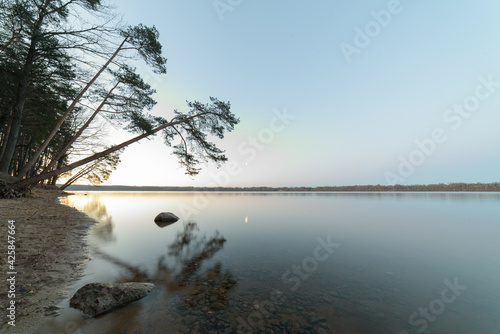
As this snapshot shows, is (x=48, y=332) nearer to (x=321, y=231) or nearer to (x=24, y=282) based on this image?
(x=24, y=282)

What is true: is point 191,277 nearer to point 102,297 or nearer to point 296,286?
point 102,297

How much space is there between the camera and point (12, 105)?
14.4 m

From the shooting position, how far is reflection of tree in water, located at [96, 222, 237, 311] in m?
4.76

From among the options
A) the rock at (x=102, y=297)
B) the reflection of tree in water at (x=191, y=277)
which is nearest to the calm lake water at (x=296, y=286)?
the reflection of tree in water at (x=191, y=277)

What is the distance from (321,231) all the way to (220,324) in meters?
11.8

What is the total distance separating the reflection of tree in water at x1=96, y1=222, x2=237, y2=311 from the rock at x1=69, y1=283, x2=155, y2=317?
93cm

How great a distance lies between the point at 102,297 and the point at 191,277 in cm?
247

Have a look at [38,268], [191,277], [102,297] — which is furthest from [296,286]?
[38,268]

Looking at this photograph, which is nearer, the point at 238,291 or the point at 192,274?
the point at 238,291

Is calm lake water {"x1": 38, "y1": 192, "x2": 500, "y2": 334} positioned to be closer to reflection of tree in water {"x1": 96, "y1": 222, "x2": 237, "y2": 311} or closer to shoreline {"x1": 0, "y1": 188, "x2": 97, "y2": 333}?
reflection of tree in water {"x1": 96, "y1": 222, "x2": 237, "y2": 311}

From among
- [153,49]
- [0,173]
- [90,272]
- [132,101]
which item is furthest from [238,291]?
[0,173]

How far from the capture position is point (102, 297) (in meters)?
4.12

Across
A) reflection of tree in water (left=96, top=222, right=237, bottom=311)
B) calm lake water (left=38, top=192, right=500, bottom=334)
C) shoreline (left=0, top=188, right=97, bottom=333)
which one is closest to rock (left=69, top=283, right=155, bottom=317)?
calm lake water (left=38, top=192, right=500, bottom=334)

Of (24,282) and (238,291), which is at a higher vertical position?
(24,282)
